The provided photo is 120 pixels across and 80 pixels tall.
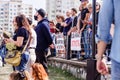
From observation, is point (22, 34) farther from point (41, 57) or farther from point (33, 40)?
point (41, 57)

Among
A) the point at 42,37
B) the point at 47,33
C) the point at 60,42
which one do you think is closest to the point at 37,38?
the point at 42,37

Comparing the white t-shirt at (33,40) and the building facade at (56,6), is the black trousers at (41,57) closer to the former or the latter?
the white t-shirt at (33,40)

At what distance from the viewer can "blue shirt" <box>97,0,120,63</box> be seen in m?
2.87

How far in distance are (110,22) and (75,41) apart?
789 cm

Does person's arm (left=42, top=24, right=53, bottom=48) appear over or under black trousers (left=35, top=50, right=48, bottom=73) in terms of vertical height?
over

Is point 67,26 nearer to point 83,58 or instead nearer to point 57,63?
point 83,58

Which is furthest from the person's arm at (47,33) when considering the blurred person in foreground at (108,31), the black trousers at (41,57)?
the blurred person in foreground at (108,31)

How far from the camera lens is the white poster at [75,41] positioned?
10.2 m

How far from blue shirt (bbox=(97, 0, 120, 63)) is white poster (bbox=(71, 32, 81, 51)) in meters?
7.21

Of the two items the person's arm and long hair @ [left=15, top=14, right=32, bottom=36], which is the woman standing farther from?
the person's arm

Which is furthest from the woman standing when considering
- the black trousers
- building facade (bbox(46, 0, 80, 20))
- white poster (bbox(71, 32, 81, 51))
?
building facade (bbox(46, 0, 80, 20))

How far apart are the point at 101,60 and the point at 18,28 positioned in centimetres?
441

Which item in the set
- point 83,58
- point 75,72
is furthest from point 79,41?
point 75,72

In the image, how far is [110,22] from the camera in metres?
2.94
